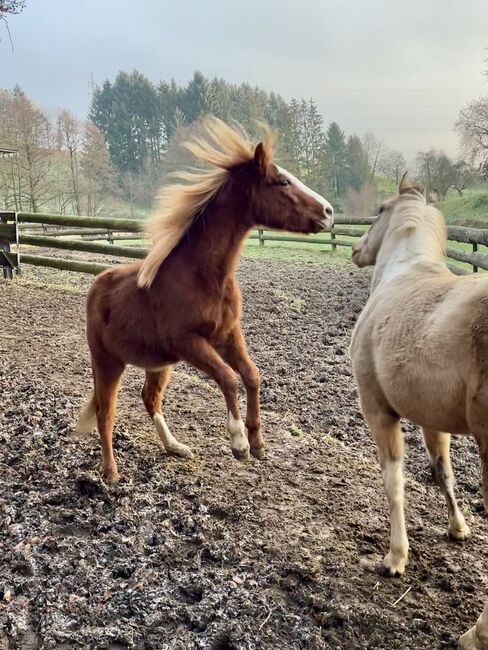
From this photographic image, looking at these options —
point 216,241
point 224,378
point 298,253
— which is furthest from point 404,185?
point 298,253

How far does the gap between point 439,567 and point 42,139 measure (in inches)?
1105

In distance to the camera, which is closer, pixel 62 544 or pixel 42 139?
pixel 62 544

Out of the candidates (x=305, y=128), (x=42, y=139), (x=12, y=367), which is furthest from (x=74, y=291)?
(x=42, y=139)

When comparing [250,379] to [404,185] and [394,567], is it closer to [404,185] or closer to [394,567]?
[394,567]

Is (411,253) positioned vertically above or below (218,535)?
above

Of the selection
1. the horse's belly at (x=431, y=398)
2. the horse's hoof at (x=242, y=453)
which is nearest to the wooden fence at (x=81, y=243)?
the horse's hoof at (x=242, y=453)

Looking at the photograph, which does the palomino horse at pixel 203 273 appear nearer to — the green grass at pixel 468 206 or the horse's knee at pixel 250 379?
the horse's knee at pixel 250 379

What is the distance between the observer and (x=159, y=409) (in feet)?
12.4

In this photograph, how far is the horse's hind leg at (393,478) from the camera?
7.98 feet

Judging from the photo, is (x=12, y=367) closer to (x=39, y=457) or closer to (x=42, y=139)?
(x=39, y=457)

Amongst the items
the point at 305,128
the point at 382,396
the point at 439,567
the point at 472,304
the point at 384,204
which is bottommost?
the point at 439,567

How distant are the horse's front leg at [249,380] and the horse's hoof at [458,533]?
3.57 ft

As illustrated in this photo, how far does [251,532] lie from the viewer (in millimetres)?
2682

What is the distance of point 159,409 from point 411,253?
2.06 metres
